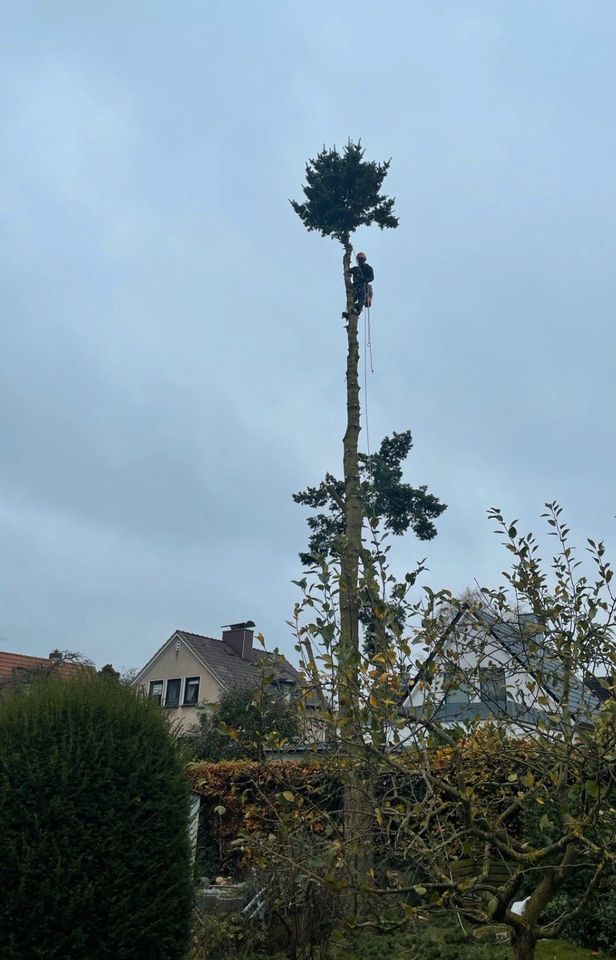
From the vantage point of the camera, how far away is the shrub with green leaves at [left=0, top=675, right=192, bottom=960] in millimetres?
5137

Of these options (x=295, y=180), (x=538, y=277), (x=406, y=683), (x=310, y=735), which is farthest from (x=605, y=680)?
(x=295, y=180)

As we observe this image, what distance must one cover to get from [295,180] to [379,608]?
1194cm

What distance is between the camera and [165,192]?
13305 mm

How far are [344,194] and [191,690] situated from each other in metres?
22.4

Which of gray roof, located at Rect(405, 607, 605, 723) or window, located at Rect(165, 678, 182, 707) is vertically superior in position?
window, located at Rect(165, 678, 182, 707)

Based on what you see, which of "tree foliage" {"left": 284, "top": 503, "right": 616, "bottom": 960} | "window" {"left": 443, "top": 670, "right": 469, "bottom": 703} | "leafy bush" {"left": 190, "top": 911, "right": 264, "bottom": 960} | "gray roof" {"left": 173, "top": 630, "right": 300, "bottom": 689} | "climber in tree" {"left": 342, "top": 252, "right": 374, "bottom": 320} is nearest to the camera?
"tree foliage" {"left": 284, "top": 503, "right": 616, "bottom": 960}

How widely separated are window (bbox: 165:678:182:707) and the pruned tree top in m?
22.3

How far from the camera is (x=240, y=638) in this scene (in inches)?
1363

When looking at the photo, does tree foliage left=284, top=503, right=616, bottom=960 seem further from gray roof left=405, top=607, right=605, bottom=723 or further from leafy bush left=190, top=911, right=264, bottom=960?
leafy bush left=190, top=911, right=264, bottom=960

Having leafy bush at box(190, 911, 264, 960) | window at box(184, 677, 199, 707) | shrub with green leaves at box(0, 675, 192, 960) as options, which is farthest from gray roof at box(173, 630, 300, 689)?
shrub with green leaves at box(0, 675, 192, 960)

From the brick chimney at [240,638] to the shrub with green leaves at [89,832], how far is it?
1131 inches

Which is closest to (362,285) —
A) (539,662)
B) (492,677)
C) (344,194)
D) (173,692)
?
(344,194)

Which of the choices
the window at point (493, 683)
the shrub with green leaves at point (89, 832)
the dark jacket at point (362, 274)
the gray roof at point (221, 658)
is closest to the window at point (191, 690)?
the gray roof at point (221, 658)

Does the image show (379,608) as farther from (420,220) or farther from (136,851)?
(420,220)
